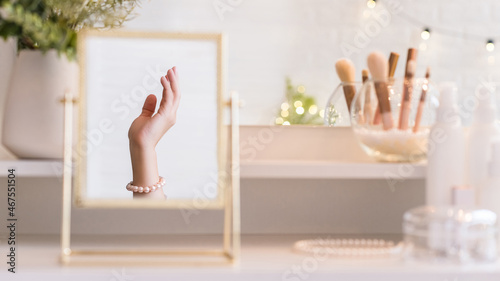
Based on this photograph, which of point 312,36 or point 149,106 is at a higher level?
point 312,36

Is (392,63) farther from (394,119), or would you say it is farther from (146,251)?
(146,251)

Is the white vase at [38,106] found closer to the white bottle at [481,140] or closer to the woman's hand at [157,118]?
the woman's hand at [157,118]

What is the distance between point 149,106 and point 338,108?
335 mm

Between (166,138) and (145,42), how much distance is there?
13 centimetres

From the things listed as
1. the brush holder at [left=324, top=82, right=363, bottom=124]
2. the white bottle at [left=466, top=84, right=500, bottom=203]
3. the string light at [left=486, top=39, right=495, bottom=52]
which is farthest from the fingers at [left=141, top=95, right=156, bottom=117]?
the string light at [left=486, top=39, right=495, bottom=52]

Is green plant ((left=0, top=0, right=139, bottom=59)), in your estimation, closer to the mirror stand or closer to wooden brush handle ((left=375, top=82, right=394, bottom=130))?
the mirror stand

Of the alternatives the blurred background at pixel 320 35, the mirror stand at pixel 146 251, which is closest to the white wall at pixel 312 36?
the blurred background at pixel 320 35

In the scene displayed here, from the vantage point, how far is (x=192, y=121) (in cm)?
76

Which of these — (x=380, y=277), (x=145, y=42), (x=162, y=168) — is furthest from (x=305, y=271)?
(x=145, y=42)

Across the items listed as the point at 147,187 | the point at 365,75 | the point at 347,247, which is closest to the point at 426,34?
the point at 365,75

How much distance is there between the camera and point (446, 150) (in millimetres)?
747

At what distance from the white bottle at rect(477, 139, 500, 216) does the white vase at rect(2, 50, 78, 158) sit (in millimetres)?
573

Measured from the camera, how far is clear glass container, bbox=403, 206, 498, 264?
27.3 inches

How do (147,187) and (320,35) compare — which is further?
(320,35)
